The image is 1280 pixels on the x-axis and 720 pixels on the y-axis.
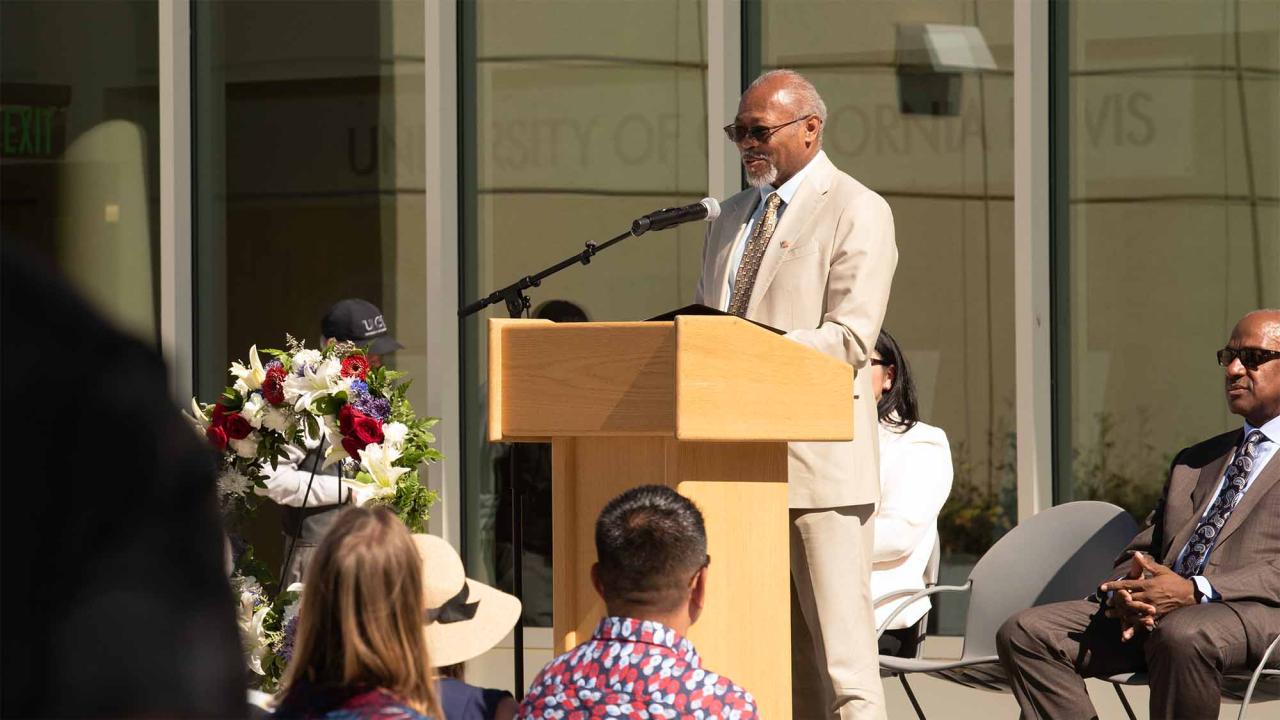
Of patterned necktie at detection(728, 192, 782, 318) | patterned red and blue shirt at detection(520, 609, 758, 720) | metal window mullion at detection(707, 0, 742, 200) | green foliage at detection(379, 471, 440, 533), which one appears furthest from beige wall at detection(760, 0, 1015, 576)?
patterned red and blue shirt at detection(520, 609, 758, 720)

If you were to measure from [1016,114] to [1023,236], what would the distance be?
510 mm

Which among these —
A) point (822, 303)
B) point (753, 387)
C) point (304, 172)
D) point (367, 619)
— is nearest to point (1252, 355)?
point (822, 303)

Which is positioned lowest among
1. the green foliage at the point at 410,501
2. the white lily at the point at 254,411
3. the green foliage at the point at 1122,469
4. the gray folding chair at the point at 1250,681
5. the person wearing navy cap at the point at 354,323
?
the gray folding chair at the point at 1250,681

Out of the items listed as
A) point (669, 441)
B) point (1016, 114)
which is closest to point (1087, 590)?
point (669, 441)

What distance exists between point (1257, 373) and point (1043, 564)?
2.69ft

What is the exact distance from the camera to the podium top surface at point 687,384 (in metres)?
2.95

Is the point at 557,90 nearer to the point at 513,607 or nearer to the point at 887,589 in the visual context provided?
the point at 887,589

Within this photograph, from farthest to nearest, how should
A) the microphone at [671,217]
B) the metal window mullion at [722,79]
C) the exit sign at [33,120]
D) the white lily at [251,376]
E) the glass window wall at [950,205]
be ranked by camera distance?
the exit sign at [33,120], the metal window mullion at [722,79], the glass window wall at [950,205], the white lily at [251,376], the microphone at [671,217]

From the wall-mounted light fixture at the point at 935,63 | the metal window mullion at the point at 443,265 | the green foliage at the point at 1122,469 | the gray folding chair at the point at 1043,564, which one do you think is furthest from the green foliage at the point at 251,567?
the wall-mounted light fixture at the point at 935,63

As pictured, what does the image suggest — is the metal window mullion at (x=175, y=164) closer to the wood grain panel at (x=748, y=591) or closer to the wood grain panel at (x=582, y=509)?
the wood grain panel at (x=582, y=509)

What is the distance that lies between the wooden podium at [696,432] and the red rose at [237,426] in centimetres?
73

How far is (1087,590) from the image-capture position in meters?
4.56

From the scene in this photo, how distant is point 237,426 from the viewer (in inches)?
147

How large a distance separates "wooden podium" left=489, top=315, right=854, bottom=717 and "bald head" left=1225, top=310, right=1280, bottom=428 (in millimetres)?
1661
